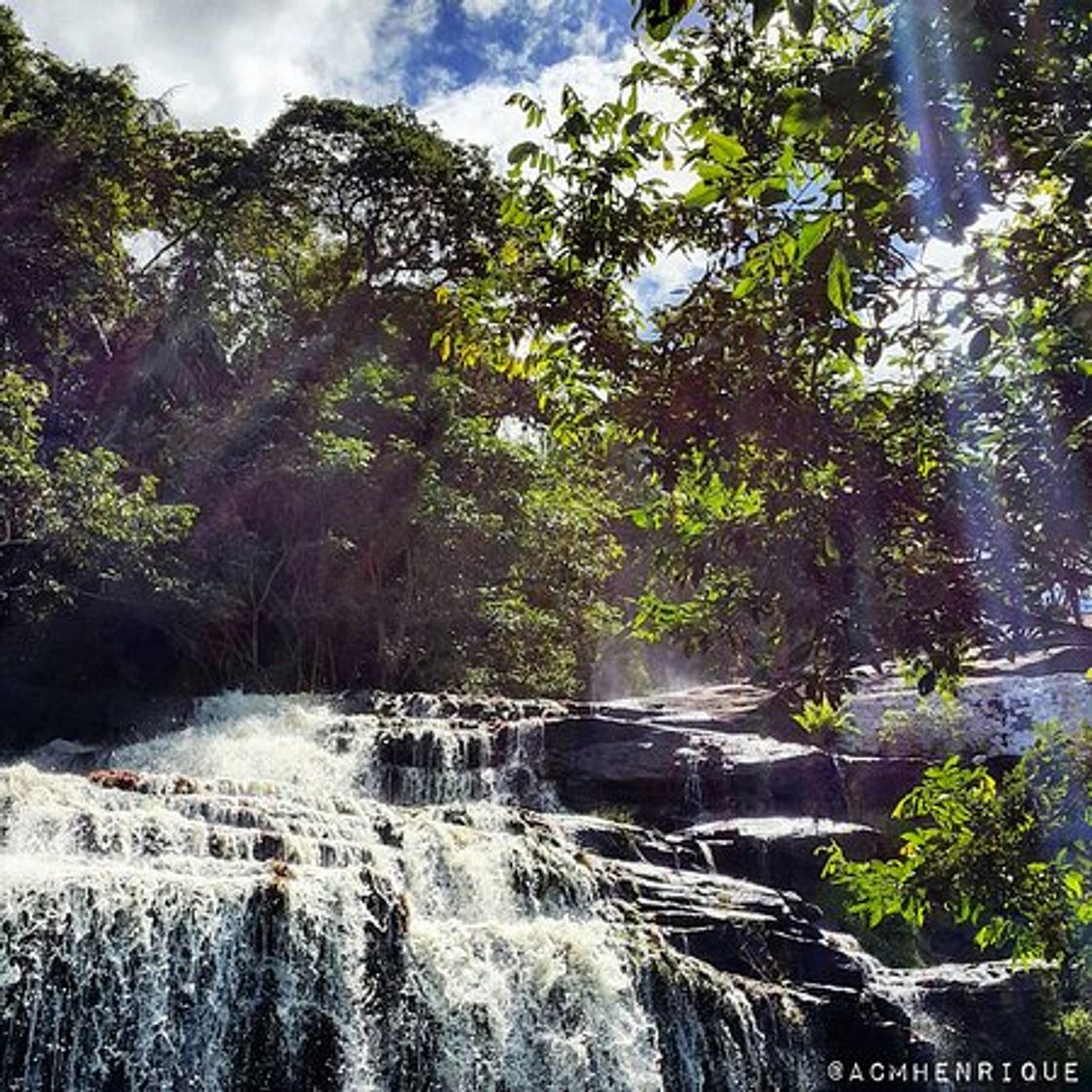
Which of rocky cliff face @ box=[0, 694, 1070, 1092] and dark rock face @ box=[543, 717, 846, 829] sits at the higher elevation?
dark rock face @ box=[543, 717, 846, 829]

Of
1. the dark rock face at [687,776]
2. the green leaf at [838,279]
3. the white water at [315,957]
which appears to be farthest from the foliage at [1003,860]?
the dark rock face at [687,776]

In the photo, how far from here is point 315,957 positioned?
8.96m

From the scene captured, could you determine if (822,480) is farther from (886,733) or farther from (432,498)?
(432,498)

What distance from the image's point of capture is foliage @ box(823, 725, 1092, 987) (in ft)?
12.4

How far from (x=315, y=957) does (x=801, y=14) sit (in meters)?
8.77

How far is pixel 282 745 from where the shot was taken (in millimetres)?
17656

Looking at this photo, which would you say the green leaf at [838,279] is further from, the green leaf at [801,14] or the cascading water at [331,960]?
the cascading water at [331,960]

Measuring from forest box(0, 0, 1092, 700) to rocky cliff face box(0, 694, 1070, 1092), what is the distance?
371 centimetres

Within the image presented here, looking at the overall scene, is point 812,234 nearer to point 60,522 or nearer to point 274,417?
point 60,522

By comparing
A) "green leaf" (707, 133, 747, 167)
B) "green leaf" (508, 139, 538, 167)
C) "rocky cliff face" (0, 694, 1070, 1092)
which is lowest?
"rocky cliff face" (0, 694, 1070, 1092)

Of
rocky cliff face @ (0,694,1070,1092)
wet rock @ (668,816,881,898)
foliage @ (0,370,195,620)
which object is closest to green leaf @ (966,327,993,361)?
rocky cliff face @ (0,694,1070,1092)

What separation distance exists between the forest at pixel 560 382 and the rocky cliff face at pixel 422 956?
12.2 feet

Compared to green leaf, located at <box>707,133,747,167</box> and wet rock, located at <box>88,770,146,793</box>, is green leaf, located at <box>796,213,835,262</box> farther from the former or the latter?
wet rock, located at <box>88,770,146,793</box>

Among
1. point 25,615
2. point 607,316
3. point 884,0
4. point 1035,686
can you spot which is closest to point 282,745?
point 25,615
